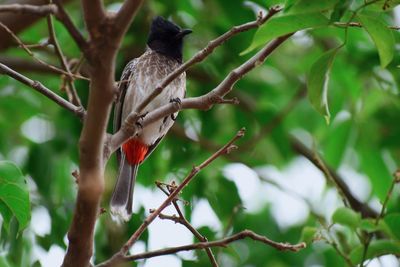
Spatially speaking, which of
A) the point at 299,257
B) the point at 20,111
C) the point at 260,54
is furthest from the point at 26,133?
the point at 260,54

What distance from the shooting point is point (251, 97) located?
438cm

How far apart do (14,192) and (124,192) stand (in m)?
1.25

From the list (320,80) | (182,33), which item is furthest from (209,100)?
(182,33)

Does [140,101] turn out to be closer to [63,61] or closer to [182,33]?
[182,33]

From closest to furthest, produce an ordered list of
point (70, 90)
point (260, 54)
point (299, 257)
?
point (260, 54)
point (70, 90)
point (299, 257)

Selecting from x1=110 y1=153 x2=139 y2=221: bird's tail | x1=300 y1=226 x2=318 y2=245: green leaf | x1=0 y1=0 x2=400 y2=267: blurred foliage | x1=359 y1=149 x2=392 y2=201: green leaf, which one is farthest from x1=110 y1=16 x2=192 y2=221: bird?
x1=359 y1=149 x2=392 y2=201: green leaf

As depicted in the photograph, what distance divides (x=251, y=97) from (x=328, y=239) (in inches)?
67.5

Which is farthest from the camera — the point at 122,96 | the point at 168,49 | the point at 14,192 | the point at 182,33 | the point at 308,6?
the point at 168,49

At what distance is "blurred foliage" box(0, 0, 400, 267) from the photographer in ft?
11.9

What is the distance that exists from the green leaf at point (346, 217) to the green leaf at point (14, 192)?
→ 104cm

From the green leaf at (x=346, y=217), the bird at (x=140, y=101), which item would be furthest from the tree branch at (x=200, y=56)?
the bird at (x=140, y=101)

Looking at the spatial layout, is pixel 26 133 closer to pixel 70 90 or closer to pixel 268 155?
pixel 268 155

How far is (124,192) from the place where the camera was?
346 centimetres

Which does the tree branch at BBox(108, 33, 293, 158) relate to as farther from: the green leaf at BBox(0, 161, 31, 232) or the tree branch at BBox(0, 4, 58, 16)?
the tree branch at BBox(0, 4, 58, 16)
